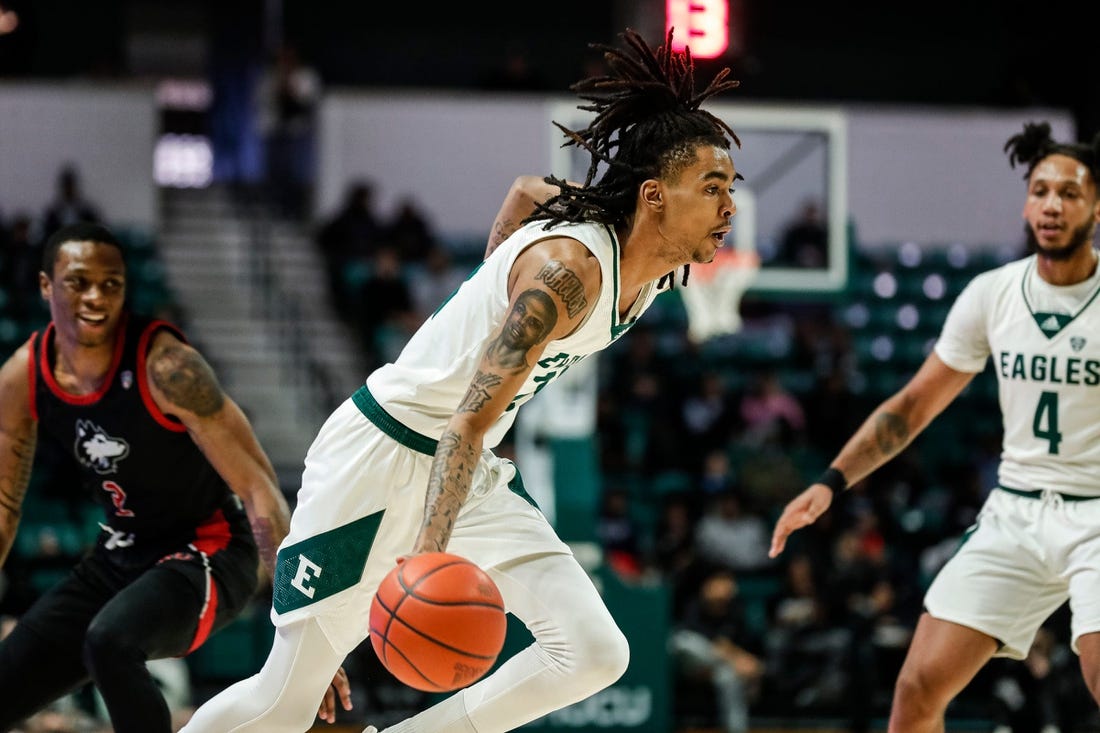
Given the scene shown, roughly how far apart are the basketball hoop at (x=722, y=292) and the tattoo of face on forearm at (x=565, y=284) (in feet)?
31.7

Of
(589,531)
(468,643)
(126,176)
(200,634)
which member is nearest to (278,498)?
(200,634)

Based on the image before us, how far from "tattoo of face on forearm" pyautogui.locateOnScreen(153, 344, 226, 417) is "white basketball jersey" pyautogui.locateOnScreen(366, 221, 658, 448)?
26.6 inches

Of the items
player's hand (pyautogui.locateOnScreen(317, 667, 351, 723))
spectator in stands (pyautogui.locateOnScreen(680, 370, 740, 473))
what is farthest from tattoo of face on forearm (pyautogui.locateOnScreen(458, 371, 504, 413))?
spectator in stands (pyautogui.locateOnScreen(680, 370, 740, 473))

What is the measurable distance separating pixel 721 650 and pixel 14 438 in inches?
256

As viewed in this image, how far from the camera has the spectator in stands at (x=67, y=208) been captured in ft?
46.9

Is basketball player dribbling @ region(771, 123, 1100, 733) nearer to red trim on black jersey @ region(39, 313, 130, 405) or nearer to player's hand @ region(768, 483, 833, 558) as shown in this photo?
player's hand @ region(768, 483, 833, 558)

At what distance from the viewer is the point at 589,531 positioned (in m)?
Answer: 11.2

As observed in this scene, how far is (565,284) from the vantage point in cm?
419

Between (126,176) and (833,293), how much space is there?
7609 mm

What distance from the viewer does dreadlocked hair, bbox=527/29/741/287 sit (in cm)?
455

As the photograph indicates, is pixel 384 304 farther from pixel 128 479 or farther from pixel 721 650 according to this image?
pixel 128 479

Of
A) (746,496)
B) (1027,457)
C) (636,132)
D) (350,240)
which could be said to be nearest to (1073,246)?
(1027,457)

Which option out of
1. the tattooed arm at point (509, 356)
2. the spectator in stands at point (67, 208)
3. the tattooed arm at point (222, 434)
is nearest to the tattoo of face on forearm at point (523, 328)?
the tattooed arm at point (509, 356)

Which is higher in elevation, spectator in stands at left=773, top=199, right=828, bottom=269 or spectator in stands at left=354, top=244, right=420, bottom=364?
spectator in stands at left=773, top=199, right=828, bottom=269
